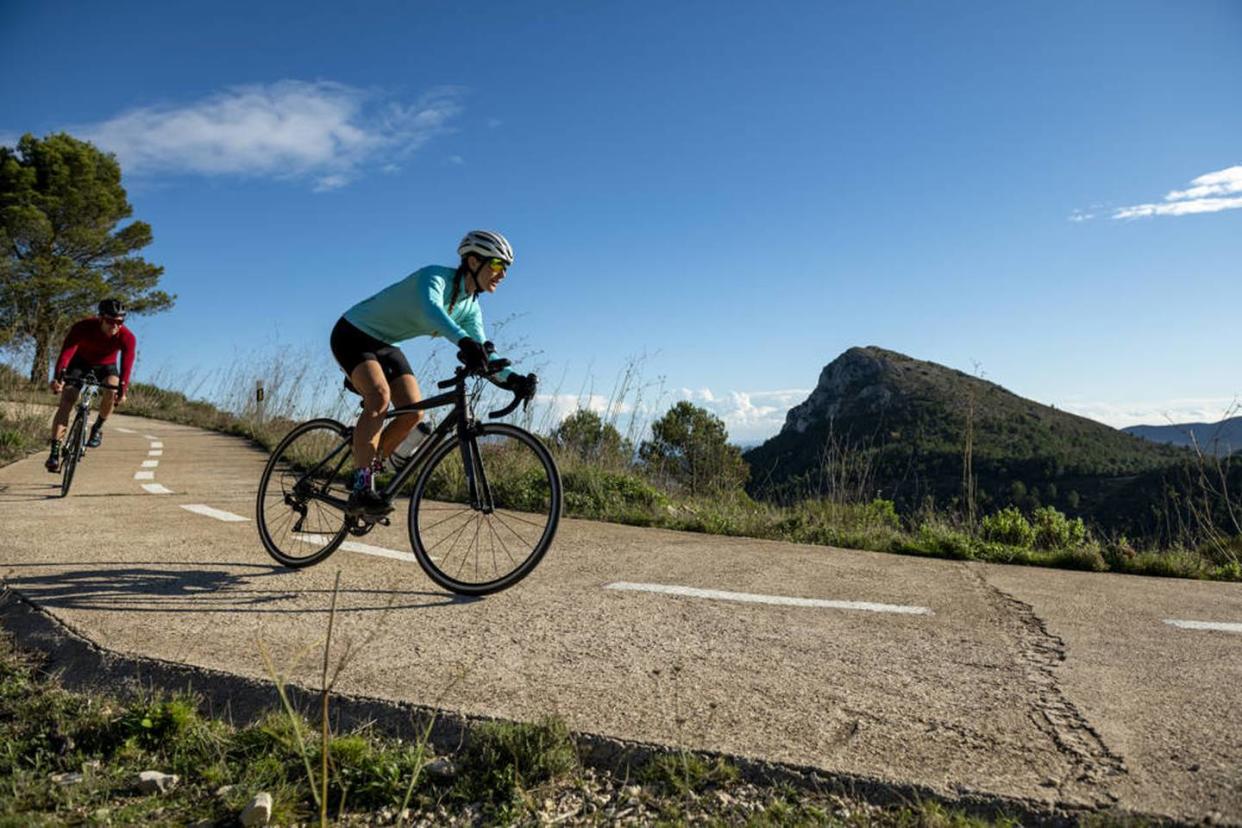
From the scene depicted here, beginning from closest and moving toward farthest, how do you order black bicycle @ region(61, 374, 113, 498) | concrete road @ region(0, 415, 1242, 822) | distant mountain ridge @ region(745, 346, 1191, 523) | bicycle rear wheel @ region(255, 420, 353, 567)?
1. concrete road @ region(0, 415, 1242, 822)
2. bicycle rear wheel @ region(255, 420, 353, 567)
3. black bicycle @ region(61, 374, 113, 498)
4. distant mountain ridge @ region(745, 346, 1191, 523)

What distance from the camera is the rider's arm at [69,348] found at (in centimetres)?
837

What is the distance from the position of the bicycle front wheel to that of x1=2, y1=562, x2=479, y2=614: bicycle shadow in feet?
0.73

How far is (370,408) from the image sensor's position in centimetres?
475

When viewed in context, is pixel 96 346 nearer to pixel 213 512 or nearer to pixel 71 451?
pixel 71 451

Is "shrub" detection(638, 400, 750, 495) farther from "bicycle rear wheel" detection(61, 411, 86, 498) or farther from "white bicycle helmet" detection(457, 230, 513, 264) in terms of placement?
"bicycle rear wheel" detection(61, 411, 86, 498)

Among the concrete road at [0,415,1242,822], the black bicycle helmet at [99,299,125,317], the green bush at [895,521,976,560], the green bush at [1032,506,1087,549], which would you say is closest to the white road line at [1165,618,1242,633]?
the concrete road at [0,415,1242,822]

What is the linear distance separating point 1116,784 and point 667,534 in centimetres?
454

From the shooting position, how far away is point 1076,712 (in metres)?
2.76

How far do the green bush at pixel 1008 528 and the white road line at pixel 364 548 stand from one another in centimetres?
573

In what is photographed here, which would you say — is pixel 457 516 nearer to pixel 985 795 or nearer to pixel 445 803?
pixel 445 803

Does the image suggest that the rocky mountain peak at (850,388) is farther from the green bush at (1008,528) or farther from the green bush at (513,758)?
the green bush at (513,758)

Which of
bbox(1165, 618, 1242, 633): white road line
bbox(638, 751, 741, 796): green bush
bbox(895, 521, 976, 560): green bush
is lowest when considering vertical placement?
bbox(638, 751, 741, 796): green bush

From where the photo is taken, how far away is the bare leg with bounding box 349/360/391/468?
4727 mm

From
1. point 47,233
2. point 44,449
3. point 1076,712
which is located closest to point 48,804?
point 1076,712
